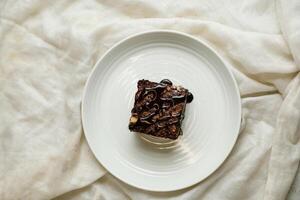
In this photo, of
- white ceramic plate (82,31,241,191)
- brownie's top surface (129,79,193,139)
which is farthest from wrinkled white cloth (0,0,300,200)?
brownie's top surface (129,79,193,139)

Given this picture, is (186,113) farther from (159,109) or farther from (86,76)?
(86,76)

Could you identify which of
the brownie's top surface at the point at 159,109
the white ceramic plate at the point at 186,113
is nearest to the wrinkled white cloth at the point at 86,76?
the white ceramic plate at the point at 186,113

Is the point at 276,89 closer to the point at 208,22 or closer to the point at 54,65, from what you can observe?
the point at 208,22

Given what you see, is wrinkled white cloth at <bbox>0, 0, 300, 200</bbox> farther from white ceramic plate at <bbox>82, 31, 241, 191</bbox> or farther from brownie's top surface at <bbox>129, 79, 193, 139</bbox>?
Result: brownie's top surface at <bbox>129, 79, 193, 139</bbox>

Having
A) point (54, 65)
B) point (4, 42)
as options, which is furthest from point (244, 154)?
point (4, 42)

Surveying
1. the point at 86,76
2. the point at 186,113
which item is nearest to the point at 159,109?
the point at 186,113

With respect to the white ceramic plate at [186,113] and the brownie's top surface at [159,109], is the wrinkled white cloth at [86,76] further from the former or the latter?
the brownie's top surface at [159,109]
